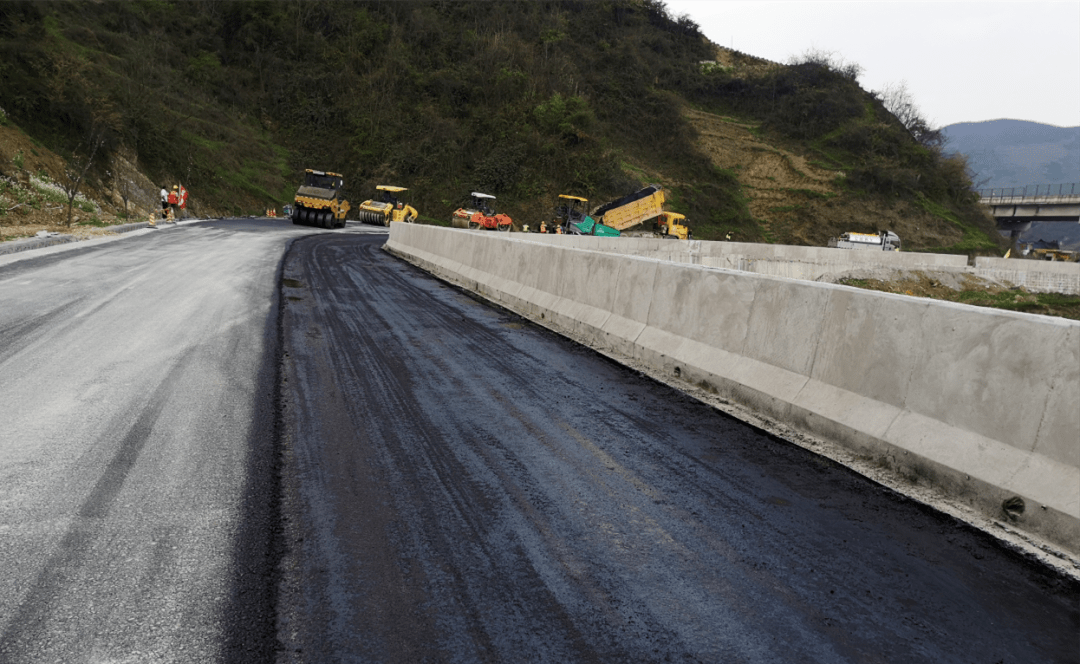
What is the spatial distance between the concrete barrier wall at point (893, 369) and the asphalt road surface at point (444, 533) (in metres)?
0.43

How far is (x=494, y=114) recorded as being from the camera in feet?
205

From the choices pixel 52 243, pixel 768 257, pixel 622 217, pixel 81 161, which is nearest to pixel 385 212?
pixel 622 217

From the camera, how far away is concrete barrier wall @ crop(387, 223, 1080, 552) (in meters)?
4.25

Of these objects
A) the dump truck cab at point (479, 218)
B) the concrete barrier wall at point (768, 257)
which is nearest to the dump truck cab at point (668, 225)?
the dump truck cab at point (479, 218)

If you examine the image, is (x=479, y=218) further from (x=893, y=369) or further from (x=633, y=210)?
(x=893, y=369)

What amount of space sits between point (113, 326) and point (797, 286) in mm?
7822

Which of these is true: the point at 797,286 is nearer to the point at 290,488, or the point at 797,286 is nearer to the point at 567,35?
the point at 290,488

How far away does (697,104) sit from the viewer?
7756 cm

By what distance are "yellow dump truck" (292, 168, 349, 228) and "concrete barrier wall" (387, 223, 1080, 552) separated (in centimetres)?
3069

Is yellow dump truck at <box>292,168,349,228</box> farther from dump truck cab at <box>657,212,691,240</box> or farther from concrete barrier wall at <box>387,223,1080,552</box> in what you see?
concrete barrier wall at <box>387,223,1080,552</box>

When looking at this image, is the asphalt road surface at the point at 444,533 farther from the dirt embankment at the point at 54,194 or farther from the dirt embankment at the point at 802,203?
the dirt embankment at the point at 802,203

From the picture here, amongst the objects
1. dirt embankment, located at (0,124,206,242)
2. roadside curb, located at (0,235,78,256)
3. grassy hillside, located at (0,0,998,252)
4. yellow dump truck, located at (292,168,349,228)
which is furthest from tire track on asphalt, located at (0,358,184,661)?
grassy hillside, located at (0,0,998,252)

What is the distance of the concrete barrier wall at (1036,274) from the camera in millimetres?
35500

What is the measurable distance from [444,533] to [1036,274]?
42.0 m
